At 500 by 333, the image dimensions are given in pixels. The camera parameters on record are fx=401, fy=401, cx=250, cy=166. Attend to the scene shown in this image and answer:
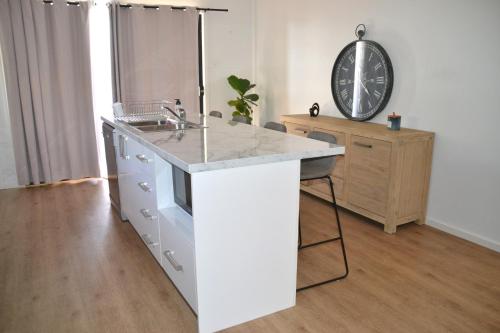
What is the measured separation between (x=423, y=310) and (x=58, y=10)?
15.9 feet

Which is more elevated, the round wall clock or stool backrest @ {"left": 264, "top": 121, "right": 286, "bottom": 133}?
the round wall clock

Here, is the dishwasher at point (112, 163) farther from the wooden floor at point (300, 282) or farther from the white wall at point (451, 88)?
the white wall at point (451, 88)

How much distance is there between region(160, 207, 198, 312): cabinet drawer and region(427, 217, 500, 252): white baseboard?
2.38 metres

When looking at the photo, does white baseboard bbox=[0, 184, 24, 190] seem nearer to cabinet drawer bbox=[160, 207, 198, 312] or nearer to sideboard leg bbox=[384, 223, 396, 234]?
cabinet drawer bbox=[160, 207, 198, 312]

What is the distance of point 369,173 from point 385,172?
182 mm

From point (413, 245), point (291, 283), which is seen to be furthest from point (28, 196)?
point (413, 245)

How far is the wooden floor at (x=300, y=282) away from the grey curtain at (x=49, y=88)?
49.4 inches

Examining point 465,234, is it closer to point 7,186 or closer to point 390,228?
point 390,228

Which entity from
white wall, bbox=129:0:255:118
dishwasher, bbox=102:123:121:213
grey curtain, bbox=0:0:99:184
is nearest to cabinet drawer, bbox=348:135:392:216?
dishwasher, bbox=102:123:121:213

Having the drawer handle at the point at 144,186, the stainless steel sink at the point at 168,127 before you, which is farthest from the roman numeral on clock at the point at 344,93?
the drawer handle at the point at 144,186

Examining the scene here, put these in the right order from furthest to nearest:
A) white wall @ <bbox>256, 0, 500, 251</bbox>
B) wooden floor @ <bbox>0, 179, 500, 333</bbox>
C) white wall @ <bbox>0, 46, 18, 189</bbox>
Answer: white wall @ <bbox>0, 46, 18, 189</bbox>, white wall @ <bbox>256, 0, 500, 251</bbox>, wooden floor @ <bbox>0, 179, 500, 333</bbox>

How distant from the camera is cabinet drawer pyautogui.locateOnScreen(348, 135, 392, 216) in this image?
3.48m

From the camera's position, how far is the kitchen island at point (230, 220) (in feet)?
6.79

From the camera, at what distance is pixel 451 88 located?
3.37m
